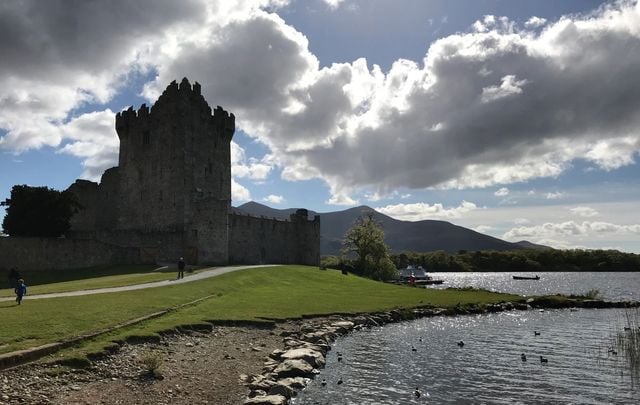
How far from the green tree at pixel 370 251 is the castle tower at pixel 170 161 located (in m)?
20.0

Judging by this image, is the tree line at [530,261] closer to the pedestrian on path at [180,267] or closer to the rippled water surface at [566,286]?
the rippled water surface at [566,286]

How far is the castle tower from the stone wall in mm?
7249

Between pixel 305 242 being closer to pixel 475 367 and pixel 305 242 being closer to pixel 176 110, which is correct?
pixel 176 110

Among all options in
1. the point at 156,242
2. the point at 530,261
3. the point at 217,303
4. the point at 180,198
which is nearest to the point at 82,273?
the point at 156,242

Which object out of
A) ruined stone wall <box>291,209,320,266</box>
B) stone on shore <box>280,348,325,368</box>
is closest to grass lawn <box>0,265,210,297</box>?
stone on shore <box>280,348,325,368</box>

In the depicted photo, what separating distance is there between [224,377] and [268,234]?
→ 179ft

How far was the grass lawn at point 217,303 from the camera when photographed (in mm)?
18922

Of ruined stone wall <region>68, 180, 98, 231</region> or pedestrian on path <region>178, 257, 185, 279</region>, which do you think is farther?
ruined stone wall <region>68, 180, 98, 231</region>

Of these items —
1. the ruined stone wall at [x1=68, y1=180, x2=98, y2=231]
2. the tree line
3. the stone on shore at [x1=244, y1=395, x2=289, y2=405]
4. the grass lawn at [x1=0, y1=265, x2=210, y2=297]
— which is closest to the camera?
the stone on shore at [x1=244, y1=395, x2=289, y2=405]

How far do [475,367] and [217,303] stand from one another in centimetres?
1578

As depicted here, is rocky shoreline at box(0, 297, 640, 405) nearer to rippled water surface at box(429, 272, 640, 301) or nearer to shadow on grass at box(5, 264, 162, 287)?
shadow on grass at box(5, 264, 162, 287)

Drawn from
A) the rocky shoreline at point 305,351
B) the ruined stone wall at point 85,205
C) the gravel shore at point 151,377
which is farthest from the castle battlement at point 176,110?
the gravel shore at point 151,377

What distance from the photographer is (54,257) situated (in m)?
51.9

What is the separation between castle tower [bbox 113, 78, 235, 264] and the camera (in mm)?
66312
